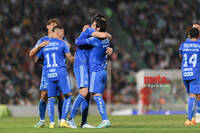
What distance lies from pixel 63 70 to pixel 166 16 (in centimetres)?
2167

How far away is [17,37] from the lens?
27.9 meters

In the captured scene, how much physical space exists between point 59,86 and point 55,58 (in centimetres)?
65

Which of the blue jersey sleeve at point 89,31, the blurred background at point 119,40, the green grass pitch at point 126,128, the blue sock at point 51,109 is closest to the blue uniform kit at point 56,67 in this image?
the blue sock at point 51,109

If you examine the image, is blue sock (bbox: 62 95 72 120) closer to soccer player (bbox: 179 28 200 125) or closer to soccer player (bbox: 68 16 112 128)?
soccer player (bbox: 68 16 112 128)

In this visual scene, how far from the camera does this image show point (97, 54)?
11711 mm

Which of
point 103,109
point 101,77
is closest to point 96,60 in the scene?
point 101,77

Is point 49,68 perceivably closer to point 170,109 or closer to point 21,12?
point 170,109

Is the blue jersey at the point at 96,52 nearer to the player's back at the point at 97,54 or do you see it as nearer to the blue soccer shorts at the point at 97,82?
the player's back at the point at 97,54

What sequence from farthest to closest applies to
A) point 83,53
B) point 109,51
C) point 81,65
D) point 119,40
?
point 119,40 < point 83,53 < point 81,65 < point 109,51

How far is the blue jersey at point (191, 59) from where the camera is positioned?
1338 cm

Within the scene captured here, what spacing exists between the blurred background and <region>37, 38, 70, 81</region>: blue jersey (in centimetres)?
1257

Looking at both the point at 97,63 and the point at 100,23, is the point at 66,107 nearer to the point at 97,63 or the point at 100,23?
the point at 97,63

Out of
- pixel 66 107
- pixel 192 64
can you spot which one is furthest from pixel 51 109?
pixel 192 64

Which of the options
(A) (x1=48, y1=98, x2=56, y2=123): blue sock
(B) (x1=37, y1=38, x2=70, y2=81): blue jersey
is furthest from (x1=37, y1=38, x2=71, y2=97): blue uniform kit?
(A) (x1=48, y1=98, x2=56, y2=123): blue sock
